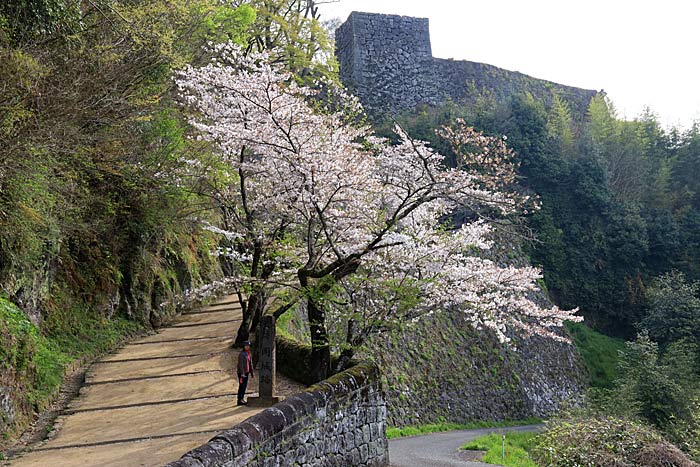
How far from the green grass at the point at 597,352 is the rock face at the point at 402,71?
12.6m

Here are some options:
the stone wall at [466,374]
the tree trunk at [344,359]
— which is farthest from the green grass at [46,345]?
the stone wall at [466,374]

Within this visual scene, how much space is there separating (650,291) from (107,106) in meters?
20.5

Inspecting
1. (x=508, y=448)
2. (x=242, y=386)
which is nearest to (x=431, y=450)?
(x=508, y=448)

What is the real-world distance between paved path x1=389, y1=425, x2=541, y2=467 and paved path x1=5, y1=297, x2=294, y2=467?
262 centimetres

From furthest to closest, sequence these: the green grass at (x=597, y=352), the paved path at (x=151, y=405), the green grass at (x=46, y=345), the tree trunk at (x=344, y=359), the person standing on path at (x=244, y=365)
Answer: the green grass at (x=597, y=352)
the tree trunk at (x=344, y=359)
the person standing on path at (x=244, y=365)
the green grass at (x=46, y=345)
the paved path at (x=151, y=405)

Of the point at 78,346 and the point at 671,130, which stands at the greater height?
the point at 671,130

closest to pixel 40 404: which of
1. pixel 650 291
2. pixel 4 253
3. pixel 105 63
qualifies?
pixel 4 253

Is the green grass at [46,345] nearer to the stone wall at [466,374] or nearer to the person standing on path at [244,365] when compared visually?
the person standing on path at [244,365]

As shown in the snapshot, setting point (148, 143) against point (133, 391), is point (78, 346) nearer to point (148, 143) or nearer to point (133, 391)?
point (133, 391)

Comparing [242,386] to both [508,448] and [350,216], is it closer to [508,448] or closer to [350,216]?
[350,216]

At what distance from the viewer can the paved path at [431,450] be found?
9.20 m

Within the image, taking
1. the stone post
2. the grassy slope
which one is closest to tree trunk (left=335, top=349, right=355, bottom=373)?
the stone post

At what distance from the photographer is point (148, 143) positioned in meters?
10.3

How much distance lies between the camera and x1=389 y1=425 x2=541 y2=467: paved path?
920cm
